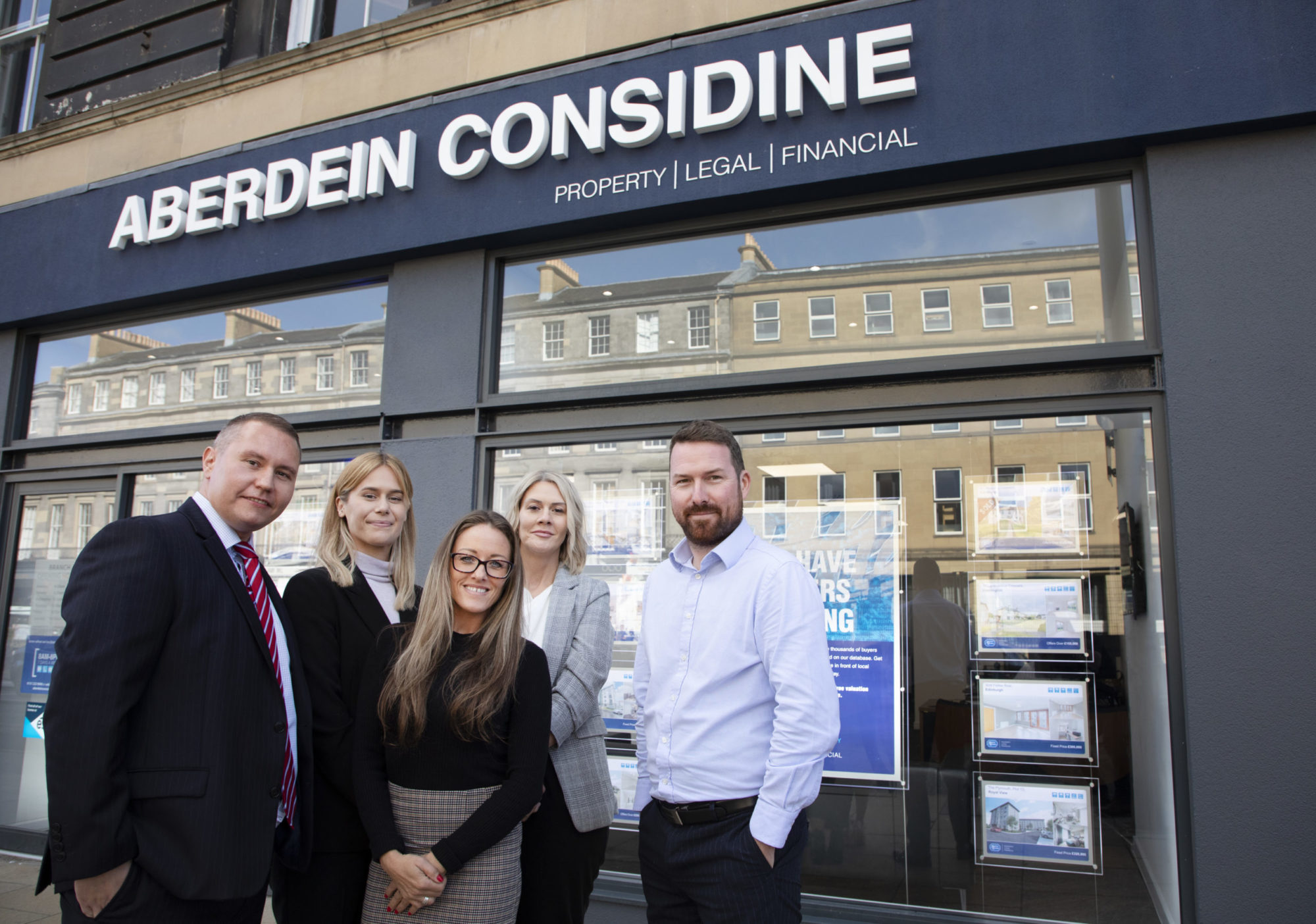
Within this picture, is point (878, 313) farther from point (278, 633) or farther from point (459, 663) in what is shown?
Result: point (278, 633)

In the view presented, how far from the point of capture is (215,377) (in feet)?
20.7

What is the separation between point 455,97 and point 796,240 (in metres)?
2.33

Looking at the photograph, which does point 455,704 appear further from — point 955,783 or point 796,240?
point 796,240

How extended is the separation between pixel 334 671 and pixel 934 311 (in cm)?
326

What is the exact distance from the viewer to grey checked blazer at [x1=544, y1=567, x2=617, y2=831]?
292 centimetres

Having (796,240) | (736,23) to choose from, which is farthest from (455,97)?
(796,240)

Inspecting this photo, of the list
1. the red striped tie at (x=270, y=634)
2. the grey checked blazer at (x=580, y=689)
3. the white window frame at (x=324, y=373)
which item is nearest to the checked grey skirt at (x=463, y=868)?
the red striped tie at (x=270, y=634)

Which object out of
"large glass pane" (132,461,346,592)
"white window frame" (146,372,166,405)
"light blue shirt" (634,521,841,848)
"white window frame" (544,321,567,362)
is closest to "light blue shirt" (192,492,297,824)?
"light blue shirt" (634,521,841,848)

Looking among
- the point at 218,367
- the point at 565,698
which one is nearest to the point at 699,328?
the point at 565,698

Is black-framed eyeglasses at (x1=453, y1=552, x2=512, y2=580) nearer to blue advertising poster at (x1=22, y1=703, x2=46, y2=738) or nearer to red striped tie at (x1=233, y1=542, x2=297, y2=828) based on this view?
red striped tie at (x1=233, y1=542, x2=297, y2=828)

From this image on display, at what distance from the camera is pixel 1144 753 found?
12.5 feet

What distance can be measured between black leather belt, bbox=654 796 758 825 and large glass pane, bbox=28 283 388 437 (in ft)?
12.6

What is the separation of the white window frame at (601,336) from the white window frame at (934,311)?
5.80 feet

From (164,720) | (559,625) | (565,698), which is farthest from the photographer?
(559,625)
